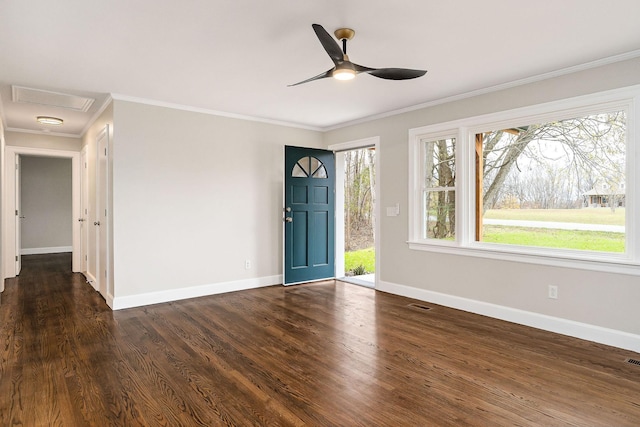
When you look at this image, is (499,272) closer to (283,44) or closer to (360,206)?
(283,44)

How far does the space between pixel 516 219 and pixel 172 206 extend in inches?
160

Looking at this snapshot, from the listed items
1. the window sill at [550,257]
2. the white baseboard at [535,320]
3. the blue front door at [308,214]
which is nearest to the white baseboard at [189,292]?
the blue front door at [308,214]

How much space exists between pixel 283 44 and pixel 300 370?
251cm

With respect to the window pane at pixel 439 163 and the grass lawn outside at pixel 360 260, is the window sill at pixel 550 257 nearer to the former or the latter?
the window pane at pixel 439 163

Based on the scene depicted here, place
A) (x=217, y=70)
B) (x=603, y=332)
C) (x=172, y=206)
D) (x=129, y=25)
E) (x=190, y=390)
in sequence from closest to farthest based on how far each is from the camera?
1. (x=190, y=390)
2. (x=129, y=25)
3. (x=603, y=332)
4. (x=217, y=70)
5. (x=172, y=206)

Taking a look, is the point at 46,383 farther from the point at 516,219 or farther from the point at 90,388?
the point at 516,219

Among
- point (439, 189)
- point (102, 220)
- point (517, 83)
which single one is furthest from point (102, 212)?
point (517, 83)

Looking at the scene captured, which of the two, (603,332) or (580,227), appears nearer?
(603,332)

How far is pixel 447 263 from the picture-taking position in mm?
4363

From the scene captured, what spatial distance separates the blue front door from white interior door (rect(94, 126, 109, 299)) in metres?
2.33

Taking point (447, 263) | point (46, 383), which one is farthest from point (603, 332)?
point (46, 383)

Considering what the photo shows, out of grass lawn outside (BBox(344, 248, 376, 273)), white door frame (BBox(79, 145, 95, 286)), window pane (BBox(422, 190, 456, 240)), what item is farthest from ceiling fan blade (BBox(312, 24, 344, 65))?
grass lawn outside (BBox(344, 248, 376, 273))

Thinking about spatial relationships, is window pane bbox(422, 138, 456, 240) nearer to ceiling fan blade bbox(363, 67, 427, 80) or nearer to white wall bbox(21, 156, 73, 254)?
ceiling fan blade bbox(363, 67, 427, 80)

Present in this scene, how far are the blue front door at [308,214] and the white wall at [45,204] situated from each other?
6.67 m
